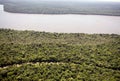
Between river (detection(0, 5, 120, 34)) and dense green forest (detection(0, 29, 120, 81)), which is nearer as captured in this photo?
dense green forest (detection(0, 29, 120, 81))

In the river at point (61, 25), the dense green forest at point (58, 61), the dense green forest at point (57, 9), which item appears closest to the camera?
the dense green forest at point (58, 61)

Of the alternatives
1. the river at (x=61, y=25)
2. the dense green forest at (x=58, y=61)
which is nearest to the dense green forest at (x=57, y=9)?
the river at (x=61, y=25)

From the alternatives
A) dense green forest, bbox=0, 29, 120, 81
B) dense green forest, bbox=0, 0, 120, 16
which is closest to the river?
dense green forest, bbox=0, 29, 120, 81

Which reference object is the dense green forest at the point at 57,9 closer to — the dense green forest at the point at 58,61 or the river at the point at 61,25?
the river at the point at 61,25

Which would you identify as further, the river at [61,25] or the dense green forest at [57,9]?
the dense green forest at [57,9]

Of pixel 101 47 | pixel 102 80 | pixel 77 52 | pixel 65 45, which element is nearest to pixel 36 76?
pixel 102 80

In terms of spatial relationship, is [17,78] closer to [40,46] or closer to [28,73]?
[28,73]

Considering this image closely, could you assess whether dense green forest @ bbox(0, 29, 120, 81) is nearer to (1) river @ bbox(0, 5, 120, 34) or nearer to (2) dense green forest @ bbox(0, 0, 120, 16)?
(1) river @ bbox(0, 5, 120, 34)

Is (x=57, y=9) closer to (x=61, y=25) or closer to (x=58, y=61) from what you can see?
(x=61, y=25)

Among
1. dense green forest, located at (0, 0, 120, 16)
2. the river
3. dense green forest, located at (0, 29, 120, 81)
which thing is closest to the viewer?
dense green forest, located at (0, 29, 120, 81)

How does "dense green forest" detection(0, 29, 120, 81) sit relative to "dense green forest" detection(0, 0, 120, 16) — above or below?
below
